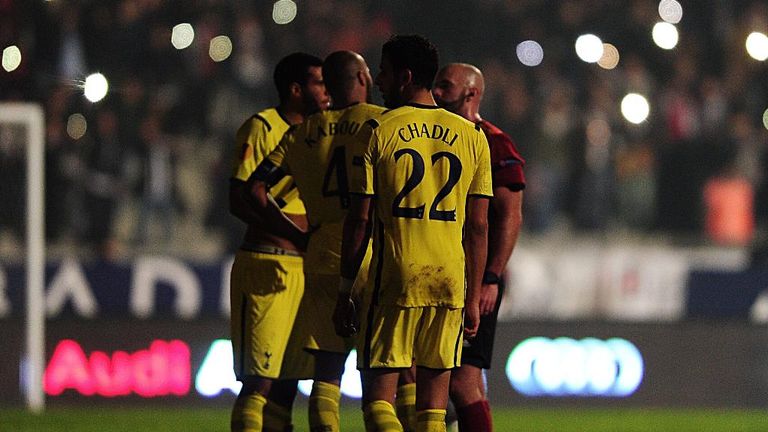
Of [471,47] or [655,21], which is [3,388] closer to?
[471,47]

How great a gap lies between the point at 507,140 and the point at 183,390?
624 centimetres

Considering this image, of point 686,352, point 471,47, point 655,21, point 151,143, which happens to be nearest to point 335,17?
point 471,47

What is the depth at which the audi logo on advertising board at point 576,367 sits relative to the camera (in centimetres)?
1305

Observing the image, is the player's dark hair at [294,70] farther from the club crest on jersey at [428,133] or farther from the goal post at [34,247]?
the goal post at [34,247]

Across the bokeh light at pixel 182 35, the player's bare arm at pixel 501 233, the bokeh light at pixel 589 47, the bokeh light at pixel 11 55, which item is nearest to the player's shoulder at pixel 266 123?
the player's bare arm at pixel 501 233

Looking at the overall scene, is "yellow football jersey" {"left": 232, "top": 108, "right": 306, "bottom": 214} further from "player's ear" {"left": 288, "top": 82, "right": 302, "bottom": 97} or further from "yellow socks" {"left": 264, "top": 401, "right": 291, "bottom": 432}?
"yellow socks" {"left": 264, "top": 401, "right": 291, "bottom": 432}

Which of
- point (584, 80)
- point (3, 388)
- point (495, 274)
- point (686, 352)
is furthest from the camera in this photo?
point (584, 80)

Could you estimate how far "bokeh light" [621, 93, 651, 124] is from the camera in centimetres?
1415

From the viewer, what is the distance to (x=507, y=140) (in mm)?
7012

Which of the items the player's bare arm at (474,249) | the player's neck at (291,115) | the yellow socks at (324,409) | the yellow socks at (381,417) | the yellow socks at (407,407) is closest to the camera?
the yellow socks at (381,417)

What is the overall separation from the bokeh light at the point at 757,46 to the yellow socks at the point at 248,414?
30.3 ft

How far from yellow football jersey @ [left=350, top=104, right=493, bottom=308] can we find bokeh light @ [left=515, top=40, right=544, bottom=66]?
828 centimetres

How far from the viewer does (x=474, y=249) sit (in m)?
6.12

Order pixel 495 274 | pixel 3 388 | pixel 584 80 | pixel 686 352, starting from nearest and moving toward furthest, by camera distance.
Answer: pixel 495 274 < pixel 3 388 < pixel 686 352 < pixel 584 80
